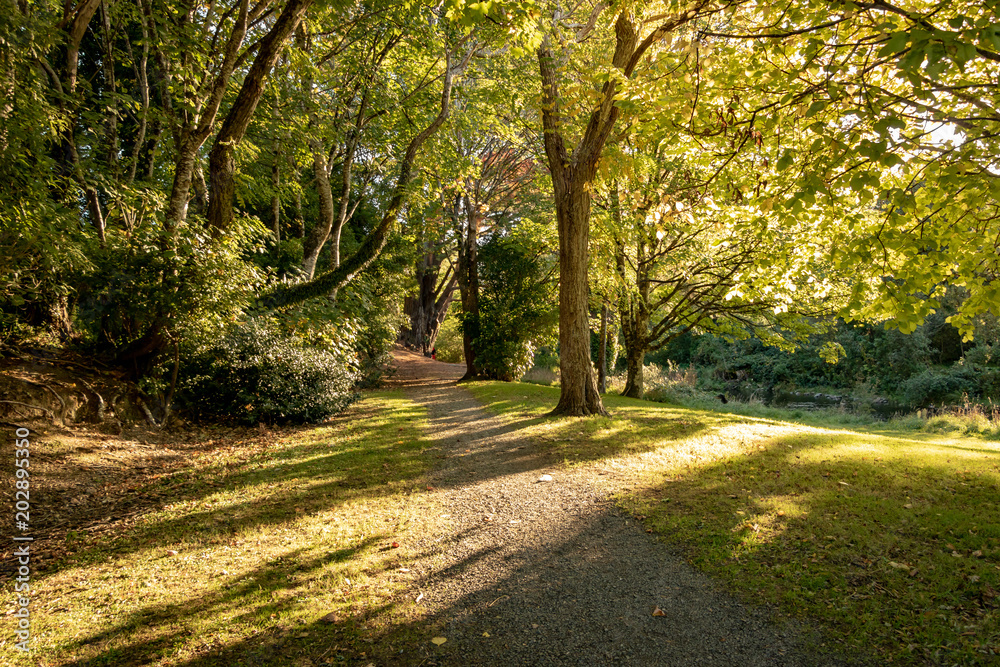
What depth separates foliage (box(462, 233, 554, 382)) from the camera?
1755 cm

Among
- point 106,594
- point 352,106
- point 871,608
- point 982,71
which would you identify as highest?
point 352,106

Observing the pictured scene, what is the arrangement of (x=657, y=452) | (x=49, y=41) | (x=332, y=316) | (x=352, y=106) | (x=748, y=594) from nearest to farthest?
(x=748, y=594), (x=49, y=41), (x=657, y=452), (x=332, y=316), (x=352, y=106)

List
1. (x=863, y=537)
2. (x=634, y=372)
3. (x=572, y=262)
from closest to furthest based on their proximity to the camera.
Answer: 1. (x=863, y=537)
2. (x=572, y=262)
3. (x=634, y=372)

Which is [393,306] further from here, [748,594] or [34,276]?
[748,594]

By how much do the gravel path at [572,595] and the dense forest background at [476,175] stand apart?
327 cm

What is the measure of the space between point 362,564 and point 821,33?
22.4 ft

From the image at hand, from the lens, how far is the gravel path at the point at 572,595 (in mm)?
2820

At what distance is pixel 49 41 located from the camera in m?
6.19

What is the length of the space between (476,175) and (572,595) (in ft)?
42.7

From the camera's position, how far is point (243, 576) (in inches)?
145

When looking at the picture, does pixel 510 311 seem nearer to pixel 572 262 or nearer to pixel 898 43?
pixel 572 262

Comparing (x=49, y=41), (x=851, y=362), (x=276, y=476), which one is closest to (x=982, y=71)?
(x=276, y=476)

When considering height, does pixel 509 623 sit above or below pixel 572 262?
below

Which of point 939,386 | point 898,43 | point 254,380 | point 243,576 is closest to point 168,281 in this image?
point 254,380
